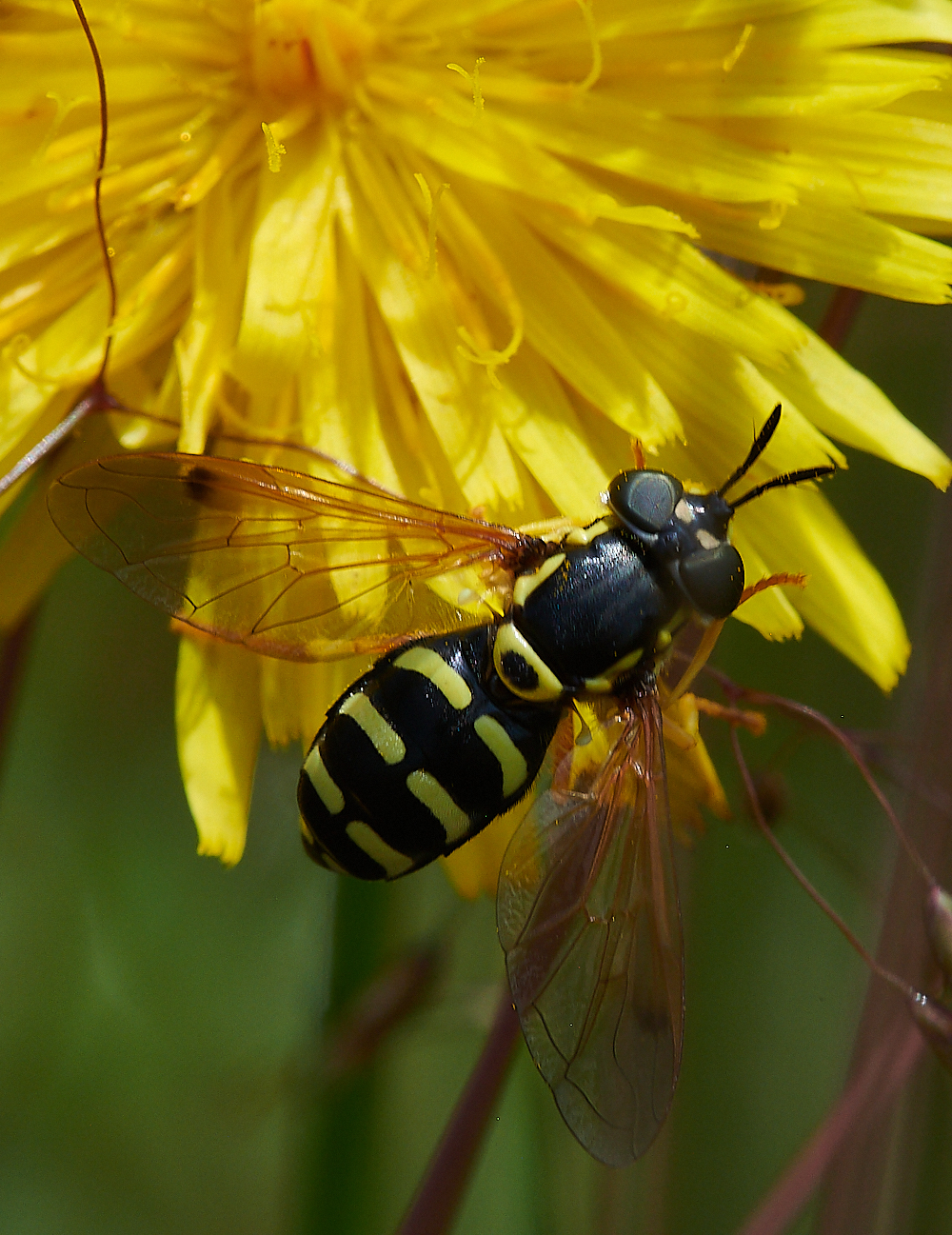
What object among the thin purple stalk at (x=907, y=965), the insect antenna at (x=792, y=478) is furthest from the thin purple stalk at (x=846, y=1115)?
the insect antenna at (x=792, y=478)

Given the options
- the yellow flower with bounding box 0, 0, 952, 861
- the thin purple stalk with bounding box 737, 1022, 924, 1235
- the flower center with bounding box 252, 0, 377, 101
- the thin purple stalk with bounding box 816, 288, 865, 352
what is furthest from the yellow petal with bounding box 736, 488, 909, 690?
the flower center with bounding box 252, 0, 377, 101

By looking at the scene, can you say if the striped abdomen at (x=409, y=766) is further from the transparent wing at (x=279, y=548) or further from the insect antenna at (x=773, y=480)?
the insect antenna at (x=773, y=480)

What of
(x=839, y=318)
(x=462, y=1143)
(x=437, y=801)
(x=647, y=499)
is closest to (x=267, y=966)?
(x=462, y=1143)

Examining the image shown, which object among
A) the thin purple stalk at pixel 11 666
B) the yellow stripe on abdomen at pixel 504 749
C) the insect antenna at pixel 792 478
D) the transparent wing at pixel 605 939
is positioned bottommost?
the transparent wing at pixel 605 939

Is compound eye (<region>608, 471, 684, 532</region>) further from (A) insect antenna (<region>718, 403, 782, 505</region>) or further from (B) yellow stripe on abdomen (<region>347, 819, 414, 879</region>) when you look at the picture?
(B) yellow stripe on abdomen (<region>347, 819, 414, 879</region>)

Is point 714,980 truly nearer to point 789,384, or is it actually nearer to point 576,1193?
point 576,1193

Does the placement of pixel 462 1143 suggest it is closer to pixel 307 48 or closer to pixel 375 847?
pixel 375 847
